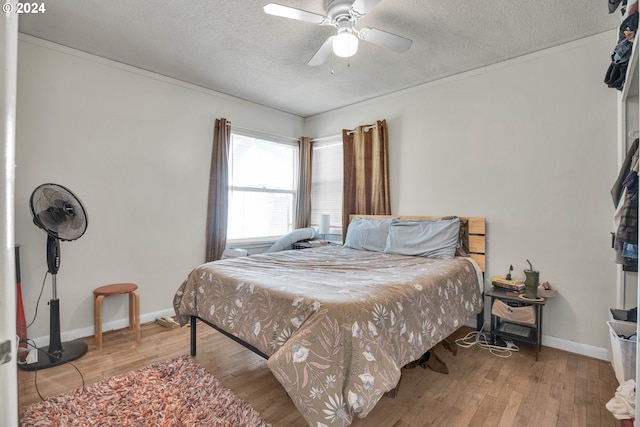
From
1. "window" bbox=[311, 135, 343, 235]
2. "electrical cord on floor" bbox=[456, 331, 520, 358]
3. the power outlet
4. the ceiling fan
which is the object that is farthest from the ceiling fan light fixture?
the power outlet

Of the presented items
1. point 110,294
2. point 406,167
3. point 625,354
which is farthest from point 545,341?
point 110,294

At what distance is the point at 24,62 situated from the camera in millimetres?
2545

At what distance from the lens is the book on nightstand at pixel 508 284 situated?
263cm

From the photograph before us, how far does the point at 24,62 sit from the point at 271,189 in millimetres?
2701

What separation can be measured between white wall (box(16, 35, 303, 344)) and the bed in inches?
39.1

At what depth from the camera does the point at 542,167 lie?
2.75 meters

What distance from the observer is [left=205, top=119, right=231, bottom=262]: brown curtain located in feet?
12.1

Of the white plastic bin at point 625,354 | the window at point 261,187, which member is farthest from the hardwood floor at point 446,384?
the window at point 261,187

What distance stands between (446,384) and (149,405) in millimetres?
1858

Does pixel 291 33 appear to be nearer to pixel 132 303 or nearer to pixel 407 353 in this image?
pixel 407 353

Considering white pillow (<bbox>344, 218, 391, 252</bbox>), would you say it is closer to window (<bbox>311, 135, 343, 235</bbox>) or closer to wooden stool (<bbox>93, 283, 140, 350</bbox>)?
window (<bbox>311, 135, 343, 235</bbox>)

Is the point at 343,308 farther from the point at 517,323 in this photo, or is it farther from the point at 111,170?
the point at 111,170

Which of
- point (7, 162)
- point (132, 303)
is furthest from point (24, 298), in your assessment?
point (7, 162)

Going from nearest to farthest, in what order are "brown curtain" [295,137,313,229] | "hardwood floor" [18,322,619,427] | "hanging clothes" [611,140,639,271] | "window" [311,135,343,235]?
"hanging clothes" [611,140,639,271] → "hardwood floor" [18,322,619,427] → "window" [311,135,343,235] → "brown curtain" [295,137,313,229]
